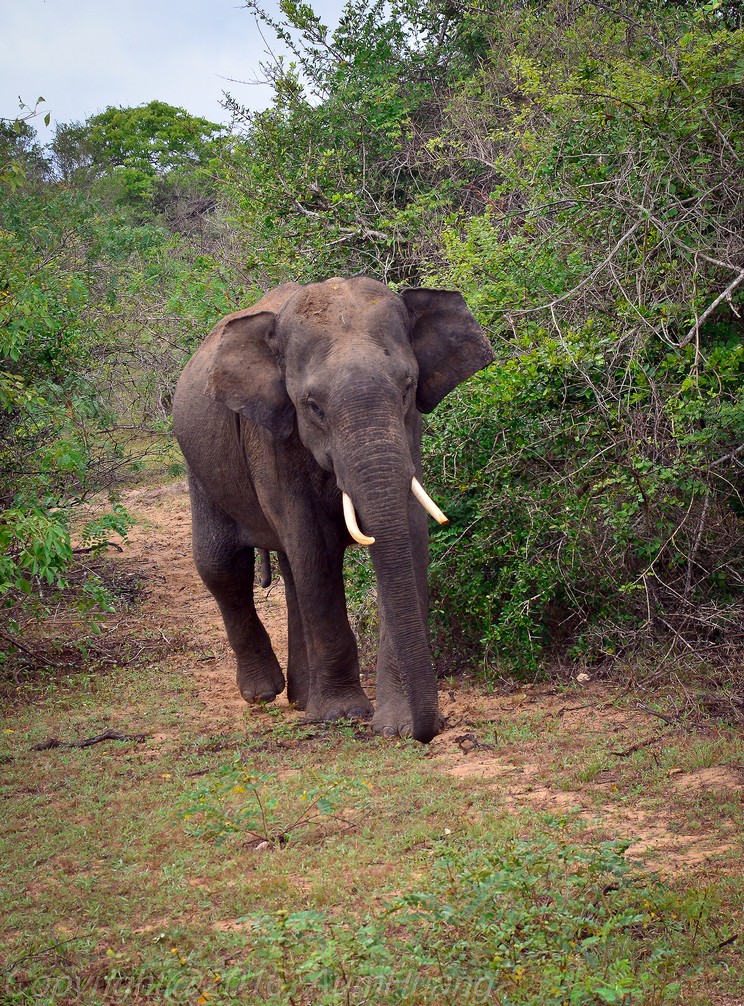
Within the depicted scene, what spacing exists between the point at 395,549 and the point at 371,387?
848 mm

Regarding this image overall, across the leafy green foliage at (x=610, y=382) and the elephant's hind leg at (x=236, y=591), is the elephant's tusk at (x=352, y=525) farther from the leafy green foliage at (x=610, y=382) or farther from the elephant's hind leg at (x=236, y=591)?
the elephant's hind leg at (x=236, y=591)

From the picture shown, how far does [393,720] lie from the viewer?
6.66 meters

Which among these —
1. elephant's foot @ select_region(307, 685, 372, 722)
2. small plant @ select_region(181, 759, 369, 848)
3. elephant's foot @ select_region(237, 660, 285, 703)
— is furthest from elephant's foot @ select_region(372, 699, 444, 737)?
elephant's foot @ select_region(237, 660, 285, 703)

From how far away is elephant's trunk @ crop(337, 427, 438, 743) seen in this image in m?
6.00

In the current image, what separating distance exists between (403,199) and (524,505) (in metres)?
6.30

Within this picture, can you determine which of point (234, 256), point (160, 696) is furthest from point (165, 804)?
point (234, 256)

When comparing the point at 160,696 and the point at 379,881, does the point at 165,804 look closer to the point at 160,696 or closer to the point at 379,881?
the point at 379,881

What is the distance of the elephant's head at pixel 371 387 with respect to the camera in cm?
602

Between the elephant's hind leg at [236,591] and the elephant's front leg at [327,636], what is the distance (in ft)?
4.22

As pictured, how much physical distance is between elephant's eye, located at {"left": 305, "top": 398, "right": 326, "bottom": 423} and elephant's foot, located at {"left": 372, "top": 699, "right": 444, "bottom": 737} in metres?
1.64

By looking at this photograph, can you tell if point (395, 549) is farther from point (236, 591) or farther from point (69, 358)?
point (69, 358)

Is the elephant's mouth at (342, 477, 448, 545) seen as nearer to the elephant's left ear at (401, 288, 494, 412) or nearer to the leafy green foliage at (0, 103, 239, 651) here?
the elephant's left ear at (401, 288, 494, 412)

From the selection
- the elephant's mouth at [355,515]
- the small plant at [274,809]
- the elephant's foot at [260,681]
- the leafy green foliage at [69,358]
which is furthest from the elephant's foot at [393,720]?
the leafy green foliage at [69,358]

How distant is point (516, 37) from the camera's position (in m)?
12.0
